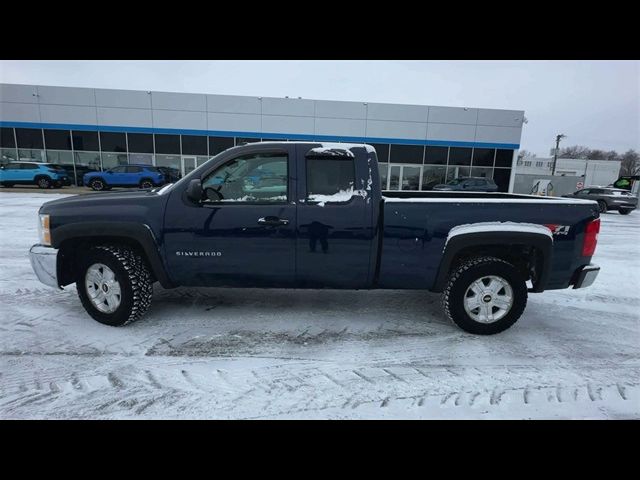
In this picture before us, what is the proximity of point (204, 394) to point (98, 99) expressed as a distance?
26.1 metres

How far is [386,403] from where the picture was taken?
263 cm

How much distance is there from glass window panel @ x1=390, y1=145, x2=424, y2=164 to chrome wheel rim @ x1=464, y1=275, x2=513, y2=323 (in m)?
21.5

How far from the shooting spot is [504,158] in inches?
957

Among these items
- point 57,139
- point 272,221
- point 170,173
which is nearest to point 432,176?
point 170,173

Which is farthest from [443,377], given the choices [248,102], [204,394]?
[248,102]

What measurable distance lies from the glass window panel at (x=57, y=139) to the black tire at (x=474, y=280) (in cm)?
2731

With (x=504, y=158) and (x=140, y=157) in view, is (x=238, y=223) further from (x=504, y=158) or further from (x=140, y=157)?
(x=504, y=158)

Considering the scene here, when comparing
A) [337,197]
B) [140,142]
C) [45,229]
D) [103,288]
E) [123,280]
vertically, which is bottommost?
[103,288]

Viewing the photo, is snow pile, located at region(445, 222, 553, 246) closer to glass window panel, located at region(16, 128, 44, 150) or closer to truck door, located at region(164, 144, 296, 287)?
truck door, located at region(164, 144, 296, 287)

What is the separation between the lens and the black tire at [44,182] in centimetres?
1989

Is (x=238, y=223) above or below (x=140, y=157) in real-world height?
below

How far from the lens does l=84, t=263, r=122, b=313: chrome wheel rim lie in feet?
12.1

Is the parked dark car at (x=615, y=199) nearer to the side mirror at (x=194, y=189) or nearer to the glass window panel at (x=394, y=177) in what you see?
the glass window panel at (x=394, y=177)

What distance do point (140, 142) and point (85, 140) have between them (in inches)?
139
